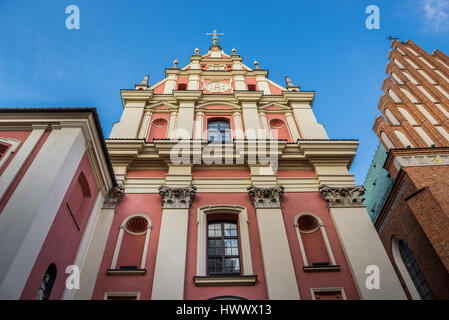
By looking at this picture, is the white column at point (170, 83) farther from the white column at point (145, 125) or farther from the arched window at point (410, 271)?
the arched window at point (410, 271)

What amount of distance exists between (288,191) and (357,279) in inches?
166

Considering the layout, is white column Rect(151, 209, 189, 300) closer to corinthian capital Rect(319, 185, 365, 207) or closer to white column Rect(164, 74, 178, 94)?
corinthian capital Rect(319, 185, 365, 207)

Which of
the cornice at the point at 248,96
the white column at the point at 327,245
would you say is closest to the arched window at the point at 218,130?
the cornice at the point at 248,96

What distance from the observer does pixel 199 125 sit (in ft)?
53.0

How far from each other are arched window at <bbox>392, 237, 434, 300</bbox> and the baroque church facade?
21.6 feet

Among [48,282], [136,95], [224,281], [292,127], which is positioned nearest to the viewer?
[48,282]

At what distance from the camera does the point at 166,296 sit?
9.28 m

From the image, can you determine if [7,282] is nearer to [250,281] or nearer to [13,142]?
[13,142]

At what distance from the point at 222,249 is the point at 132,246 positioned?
325 cm

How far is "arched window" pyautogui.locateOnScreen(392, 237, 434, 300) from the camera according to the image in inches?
594

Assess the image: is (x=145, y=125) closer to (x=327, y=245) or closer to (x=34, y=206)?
(x=34, y=206)

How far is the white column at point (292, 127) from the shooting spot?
51.5 feet

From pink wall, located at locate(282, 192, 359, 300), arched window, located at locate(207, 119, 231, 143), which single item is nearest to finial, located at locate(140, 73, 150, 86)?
arched window, located at locate(207, 119, 231, 143)

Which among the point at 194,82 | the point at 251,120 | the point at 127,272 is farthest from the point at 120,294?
the point at 194,82
